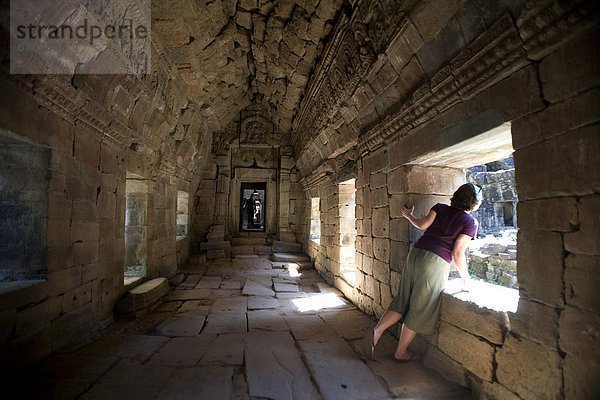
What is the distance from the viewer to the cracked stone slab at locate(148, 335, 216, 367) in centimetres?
279

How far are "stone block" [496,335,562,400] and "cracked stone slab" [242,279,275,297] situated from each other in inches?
152

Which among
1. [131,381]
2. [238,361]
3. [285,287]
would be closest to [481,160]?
[238,361]

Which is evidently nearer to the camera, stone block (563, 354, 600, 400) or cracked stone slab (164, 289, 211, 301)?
stone block (563, 354, 600, 400)

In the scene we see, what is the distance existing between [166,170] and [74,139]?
113 inches

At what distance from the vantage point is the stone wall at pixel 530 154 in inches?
58.7

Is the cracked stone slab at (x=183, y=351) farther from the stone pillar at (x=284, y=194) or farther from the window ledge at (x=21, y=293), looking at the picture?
the stone pillar at (x=284, y=194)

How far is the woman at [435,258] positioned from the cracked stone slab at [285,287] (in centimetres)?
311

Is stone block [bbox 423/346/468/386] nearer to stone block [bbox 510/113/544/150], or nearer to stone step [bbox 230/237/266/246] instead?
stone block [bbox 510/113/544/150]

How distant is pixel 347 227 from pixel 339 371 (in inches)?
126

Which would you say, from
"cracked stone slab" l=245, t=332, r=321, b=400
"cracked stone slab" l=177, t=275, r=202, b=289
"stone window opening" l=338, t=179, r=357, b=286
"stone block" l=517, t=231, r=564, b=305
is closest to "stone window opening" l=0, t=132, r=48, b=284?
"cracked stone slab" l=245, t=332, r=321, b=400

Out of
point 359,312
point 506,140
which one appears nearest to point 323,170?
point 359,312

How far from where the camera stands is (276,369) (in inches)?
104

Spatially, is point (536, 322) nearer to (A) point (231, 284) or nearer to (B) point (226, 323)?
(B) point (226, 323)

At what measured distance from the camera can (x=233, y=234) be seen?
31.2 feet
